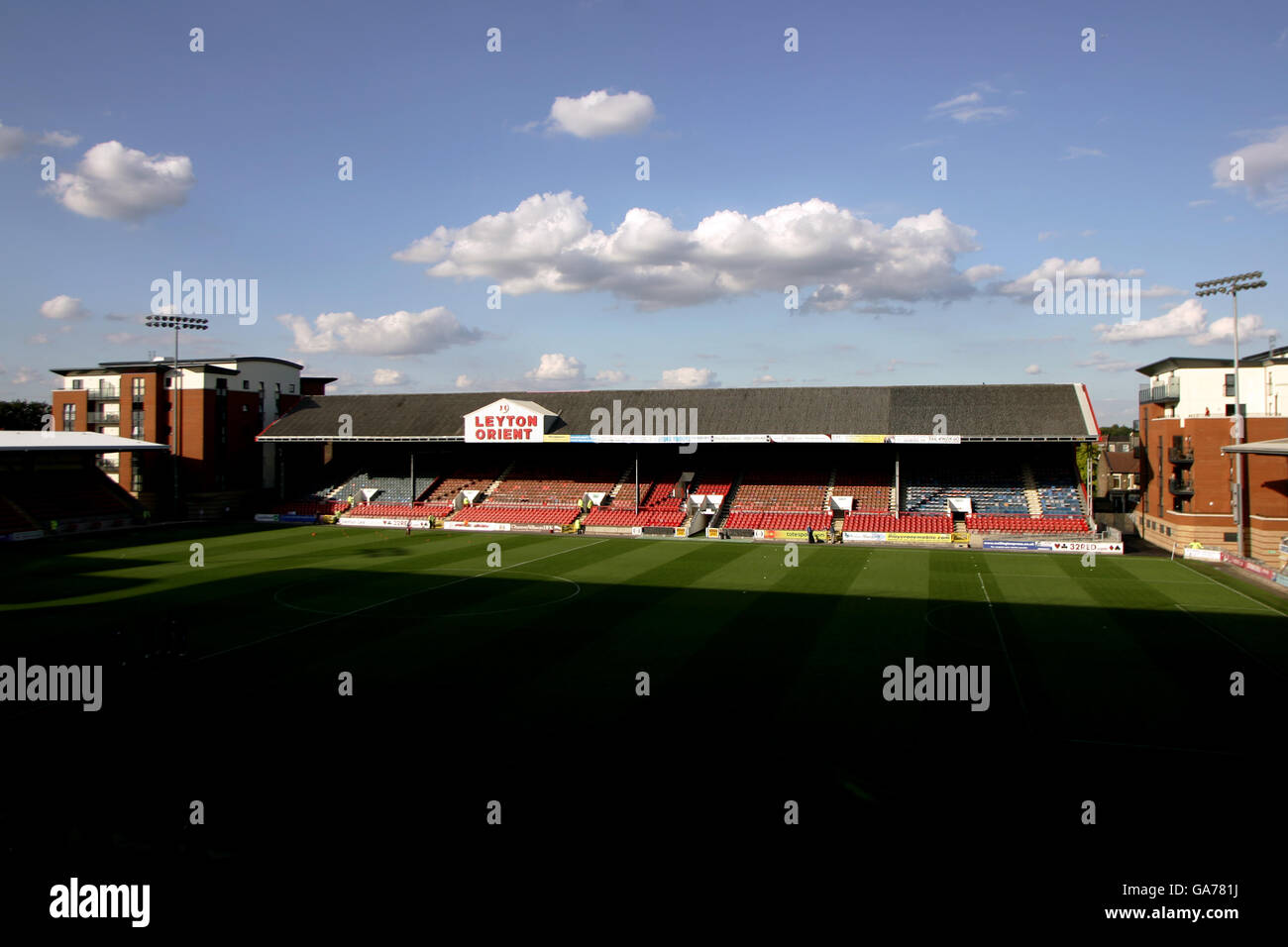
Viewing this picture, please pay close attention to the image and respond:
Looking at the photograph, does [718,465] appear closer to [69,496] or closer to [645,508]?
[645,508]

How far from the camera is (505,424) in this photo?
54.4 m

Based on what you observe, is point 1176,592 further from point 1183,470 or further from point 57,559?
point 57,559

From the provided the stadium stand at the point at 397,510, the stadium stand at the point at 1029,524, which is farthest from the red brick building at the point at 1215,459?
the stadium stand at the point at 397,510

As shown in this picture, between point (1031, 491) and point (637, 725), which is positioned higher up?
point (1031, 491)

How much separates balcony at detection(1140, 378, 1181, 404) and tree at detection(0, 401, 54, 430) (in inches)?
4121

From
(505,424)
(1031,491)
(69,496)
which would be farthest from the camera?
(505,424)

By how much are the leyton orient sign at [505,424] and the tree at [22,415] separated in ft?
200

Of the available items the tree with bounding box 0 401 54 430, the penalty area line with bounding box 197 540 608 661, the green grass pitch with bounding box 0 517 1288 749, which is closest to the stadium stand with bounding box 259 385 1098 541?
the green grass pitch with bounding box 0 517 1288 749

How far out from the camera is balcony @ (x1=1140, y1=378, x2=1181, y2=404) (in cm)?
4699

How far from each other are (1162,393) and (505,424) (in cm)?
4283

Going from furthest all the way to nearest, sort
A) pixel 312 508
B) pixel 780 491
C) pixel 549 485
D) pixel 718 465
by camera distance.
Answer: pixel 549 485
pixel 312 508
pixel 718 465
pixel 780 491

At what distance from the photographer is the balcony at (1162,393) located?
47.0 meters

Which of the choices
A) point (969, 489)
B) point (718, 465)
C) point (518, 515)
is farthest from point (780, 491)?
point (518, 515)

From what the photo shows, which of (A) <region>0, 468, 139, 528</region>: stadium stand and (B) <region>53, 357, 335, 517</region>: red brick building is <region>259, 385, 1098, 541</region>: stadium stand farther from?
(A) <region>0, 468, 139, 528</region>: stadium stand
